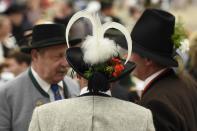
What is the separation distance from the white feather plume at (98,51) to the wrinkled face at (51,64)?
155 cm

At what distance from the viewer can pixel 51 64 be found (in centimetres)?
627

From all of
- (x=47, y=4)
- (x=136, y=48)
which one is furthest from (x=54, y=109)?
(x=47, y=4)

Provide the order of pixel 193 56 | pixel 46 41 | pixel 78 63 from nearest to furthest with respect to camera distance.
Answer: pixel 78 63, pixel 46 41, pixel 193 56

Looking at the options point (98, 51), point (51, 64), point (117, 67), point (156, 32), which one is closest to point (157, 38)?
point (156, 32)

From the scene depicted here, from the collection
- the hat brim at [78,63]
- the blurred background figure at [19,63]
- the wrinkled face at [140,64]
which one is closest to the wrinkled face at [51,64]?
the wrinkled face at [140,64]

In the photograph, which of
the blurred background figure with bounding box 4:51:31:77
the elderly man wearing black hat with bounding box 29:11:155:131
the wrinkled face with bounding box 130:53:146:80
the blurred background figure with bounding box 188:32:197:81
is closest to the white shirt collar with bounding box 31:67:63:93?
the wrinkled face with bounding box 130:53:146:80

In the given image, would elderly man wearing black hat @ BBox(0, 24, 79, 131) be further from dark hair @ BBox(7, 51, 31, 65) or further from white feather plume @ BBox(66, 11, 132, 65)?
dark hair @ BBox(7, 51, 31, 65)

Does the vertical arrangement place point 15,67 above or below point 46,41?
below

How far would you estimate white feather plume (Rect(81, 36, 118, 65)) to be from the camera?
468 cm

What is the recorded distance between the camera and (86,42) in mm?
4758

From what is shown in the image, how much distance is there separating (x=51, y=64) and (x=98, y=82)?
170 centimetres

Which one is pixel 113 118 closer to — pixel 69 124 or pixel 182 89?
pixel 69 124

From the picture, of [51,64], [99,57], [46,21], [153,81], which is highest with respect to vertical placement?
[99,57]

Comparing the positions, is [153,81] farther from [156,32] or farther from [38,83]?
[38,83]
